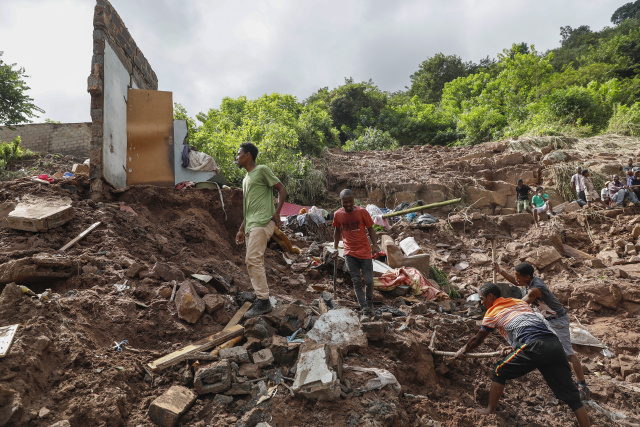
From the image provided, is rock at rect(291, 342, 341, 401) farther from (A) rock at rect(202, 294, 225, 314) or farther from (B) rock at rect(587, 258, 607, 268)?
(B) rock at rect(587, 258, 607, 268)

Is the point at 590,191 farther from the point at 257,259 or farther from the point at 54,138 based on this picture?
the point at 54,138

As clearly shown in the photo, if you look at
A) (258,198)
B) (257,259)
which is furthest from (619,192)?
(257,259)

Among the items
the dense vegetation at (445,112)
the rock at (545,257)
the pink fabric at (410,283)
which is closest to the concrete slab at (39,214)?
the pink fabric at (410,283)

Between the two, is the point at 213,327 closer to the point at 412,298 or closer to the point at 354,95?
the point at 412,298

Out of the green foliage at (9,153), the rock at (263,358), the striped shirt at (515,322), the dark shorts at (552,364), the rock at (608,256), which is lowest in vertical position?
the dark shorts at (552,364)

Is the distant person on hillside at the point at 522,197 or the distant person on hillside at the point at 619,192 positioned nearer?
the distant person on hillside at the point at 619,192

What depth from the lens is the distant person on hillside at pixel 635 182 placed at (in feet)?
29.2

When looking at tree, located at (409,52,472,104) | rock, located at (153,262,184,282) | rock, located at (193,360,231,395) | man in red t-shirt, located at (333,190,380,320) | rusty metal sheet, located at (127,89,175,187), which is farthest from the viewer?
tree, located at (409,52,472,104)

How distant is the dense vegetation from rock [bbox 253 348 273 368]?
7.70m

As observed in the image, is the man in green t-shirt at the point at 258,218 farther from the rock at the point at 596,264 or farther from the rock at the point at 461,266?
the rock at the point at 596,264

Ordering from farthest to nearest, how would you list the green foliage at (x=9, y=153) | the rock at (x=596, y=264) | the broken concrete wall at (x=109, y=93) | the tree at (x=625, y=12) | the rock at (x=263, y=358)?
1. the tree at (x=625, y=12)
2. the green foliage at (x=9, y=153)
3. the rock at (x=596, y=264)
4. the broken concrete wall at (x=109, y=93)
5. the rock at (x=263, y=358)

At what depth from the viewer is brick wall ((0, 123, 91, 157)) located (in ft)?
50.5

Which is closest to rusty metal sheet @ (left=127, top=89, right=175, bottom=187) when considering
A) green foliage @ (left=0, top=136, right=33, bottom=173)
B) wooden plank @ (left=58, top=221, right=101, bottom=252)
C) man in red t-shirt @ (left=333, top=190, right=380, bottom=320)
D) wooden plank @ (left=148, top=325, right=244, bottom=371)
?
wooden plank @ (left=58, top=221, right=101, bottom=252)

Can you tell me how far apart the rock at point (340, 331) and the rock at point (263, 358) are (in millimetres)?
416
